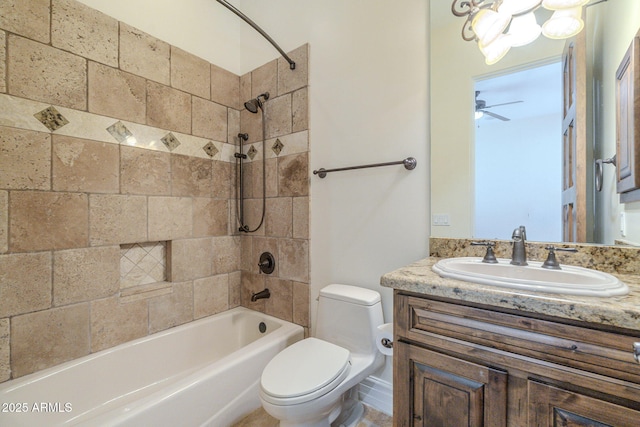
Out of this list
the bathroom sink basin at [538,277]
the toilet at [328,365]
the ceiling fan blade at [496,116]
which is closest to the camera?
the bathroom sink basin at [538,277]

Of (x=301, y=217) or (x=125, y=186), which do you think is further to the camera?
(x=301, y=217)

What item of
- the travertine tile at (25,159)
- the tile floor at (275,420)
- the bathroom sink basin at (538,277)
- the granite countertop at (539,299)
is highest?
the travertine tile at (25,159)

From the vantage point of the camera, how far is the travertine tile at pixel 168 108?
175cm

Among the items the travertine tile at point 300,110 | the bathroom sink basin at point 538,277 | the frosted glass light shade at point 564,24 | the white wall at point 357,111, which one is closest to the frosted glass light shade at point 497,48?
the frosted glass light shade at point 564,24

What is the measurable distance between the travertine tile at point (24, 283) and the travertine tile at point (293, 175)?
1352 mm

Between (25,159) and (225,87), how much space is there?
1338 mm

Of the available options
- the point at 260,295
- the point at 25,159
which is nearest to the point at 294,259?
the point at 260,295

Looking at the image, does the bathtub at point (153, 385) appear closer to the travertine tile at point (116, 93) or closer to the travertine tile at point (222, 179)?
the travertine tile at point (222, 179)

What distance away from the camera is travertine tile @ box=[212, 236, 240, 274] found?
211cm

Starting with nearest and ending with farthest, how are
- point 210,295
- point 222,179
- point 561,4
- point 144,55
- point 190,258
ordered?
point 561,4 < point 144,55 < point 190,258 < point 210,295 < point 222,179

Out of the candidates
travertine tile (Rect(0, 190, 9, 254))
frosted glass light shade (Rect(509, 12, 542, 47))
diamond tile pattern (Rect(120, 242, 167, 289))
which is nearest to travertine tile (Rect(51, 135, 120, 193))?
travertine tile (Rect(0, 190, 9, 254))

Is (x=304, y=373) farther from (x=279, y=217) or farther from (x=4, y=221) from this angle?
(x=4, y=221)

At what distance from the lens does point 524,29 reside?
3.85 ft

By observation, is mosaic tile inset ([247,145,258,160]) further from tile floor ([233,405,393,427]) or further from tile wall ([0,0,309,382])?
tile floor ([233,405,393,427])
